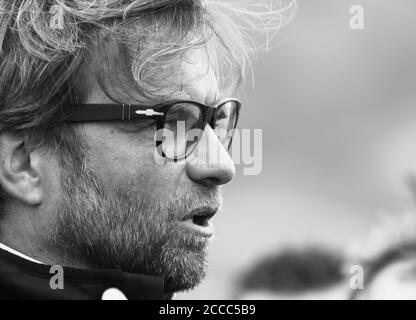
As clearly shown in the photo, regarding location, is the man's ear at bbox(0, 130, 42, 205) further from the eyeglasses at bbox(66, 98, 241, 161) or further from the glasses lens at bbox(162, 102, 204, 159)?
the glasses lens at bbox(162, 102, 204, 159)

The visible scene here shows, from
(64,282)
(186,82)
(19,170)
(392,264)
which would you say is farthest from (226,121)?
(392,264)

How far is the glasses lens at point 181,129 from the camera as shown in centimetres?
311

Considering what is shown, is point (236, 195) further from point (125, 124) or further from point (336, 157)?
point (125, 124)

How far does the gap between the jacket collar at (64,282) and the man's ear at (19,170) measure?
0.25 m

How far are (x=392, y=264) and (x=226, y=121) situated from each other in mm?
1412

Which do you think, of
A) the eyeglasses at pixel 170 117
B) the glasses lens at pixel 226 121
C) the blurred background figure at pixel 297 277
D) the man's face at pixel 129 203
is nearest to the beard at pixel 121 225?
the man's face at pixel 129 203

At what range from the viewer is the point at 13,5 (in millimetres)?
3254

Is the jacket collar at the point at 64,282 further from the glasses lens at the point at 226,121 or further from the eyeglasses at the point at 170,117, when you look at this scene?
the glasses lens at the point at 226,121

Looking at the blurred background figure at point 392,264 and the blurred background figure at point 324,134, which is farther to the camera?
the blurred background figure at point 324,134

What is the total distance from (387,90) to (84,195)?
14.3ft

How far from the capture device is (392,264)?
4.37m

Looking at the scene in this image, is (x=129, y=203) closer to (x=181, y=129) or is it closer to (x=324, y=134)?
(x=181, y=129)
